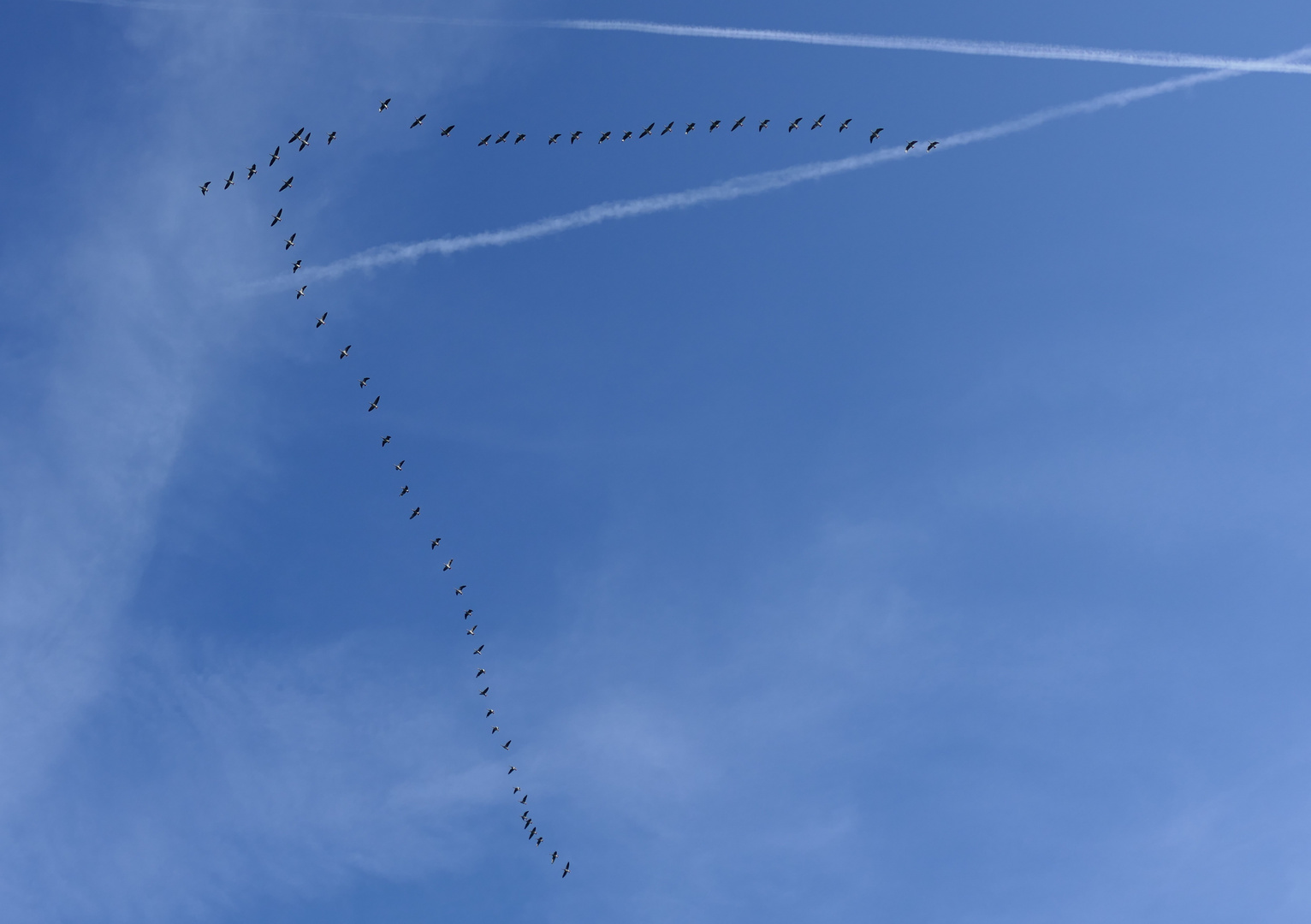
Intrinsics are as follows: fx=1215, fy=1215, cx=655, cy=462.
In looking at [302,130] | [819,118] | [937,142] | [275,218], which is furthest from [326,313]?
[937,142]

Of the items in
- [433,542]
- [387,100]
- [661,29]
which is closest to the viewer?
→ [661,29]

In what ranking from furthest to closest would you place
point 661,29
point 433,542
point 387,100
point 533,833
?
point 533,833 < point 433,542 < point 387,100 < point 661,29

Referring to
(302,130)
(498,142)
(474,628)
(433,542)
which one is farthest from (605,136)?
(474,628)

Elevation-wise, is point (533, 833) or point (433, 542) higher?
point (433, 542)

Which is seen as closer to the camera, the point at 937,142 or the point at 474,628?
the point at 937,142

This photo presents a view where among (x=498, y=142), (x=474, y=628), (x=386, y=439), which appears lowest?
(x=474, y=628)

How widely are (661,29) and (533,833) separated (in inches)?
4697

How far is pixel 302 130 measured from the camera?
144125 millimetres

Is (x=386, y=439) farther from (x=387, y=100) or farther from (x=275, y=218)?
(x=387, y=100)

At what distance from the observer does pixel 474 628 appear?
177 meters

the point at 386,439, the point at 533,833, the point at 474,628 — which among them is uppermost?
the point at 386,439

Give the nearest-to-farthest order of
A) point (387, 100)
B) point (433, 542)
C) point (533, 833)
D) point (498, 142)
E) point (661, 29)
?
point (661, 29) < point (387, 100) < point (498, 142) < point (433, 542) < point (533, 833)

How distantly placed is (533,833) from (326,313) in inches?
3426

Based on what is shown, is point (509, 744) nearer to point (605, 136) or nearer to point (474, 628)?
point (474, 628)
